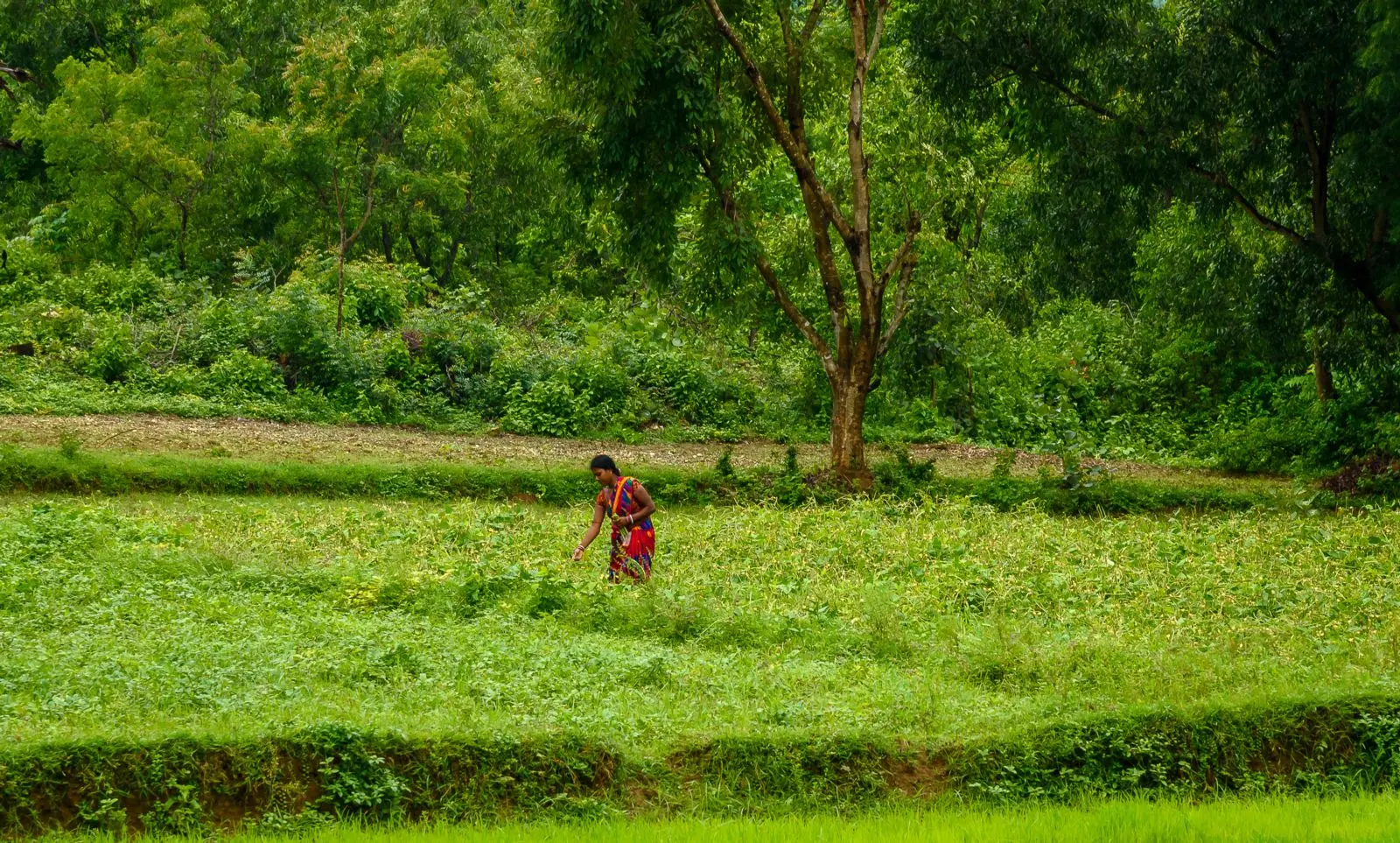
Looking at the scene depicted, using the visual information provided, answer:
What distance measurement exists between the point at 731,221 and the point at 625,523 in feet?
25.6

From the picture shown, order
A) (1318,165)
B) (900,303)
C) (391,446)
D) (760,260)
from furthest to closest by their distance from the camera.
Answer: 1. (391,446)
2. (900,303)
3. (760,260)
4. (1318,165)

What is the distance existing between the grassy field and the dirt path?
3.00 m

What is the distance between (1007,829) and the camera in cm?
799

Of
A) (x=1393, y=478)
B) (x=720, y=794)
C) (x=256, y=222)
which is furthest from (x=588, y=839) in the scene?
(x=256, y=222)

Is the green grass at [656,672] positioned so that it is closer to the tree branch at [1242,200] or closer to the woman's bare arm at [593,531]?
the woman's bare arm at [593,531]

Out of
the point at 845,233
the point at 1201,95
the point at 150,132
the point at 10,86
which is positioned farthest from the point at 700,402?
the point at 10,86

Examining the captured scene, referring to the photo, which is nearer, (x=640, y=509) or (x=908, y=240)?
(x=640, y=509)

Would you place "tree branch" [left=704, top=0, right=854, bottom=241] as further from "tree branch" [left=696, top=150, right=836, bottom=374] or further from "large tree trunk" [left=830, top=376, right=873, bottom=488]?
"large tree trunk" [left=830, top=376, right=873, bottom=488]

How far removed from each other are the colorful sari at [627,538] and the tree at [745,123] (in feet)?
22.7

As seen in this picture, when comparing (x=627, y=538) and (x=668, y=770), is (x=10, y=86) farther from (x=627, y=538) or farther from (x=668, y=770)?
(x=668, y=770)

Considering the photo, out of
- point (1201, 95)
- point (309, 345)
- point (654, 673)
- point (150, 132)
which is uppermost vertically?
point (150, 132)

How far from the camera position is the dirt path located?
1992 centimetres

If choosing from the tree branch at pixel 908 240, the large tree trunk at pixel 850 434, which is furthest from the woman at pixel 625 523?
the tree branch at pixel 908 240

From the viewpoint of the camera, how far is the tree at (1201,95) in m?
18.7
